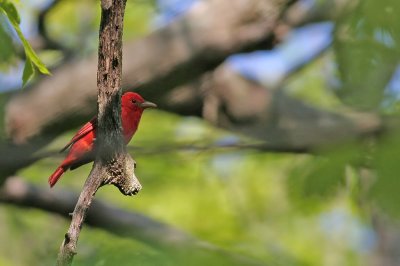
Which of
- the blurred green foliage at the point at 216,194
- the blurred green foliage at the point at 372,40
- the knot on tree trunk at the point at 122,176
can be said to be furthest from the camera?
the blurred green foliage at the point at 216,194

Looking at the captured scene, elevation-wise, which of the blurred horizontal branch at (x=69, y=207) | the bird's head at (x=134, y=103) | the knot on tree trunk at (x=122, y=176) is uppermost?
the blurred horizontal branch at (x=69, y=207)

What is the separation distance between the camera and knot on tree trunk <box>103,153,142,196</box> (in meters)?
2.38

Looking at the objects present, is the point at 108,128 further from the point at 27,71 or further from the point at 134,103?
the point at 134,103

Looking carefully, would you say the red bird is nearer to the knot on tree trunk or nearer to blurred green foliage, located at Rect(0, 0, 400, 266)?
the knot on tree trunk

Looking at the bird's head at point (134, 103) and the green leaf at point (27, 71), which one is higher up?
the bird's head at point (134, 103)

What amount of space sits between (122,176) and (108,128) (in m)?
0.14

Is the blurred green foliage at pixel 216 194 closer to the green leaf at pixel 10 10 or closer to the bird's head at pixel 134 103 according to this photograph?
the bird's head at pixel 134 103

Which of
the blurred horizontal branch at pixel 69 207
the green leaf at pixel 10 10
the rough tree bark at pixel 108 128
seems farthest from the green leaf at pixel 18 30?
the blurred horizontal branch at pixel 69 207

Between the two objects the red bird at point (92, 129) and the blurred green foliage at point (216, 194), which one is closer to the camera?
the red bird at point (92, 129)

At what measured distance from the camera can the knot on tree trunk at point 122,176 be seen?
238 centimetres

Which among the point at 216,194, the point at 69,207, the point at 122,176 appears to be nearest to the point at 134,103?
the point at 122,176

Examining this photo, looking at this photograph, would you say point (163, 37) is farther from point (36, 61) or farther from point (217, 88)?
point (36, 61)

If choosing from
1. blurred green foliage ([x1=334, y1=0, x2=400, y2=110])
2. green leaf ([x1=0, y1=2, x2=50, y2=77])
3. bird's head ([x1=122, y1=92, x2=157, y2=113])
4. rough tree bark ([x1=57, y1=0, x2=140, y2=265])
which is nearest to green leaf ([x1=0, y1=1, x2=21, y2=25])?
green leaf ([x1=0, y1=2, x2=50, y2=77])

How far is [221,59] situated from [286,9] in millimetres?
598
